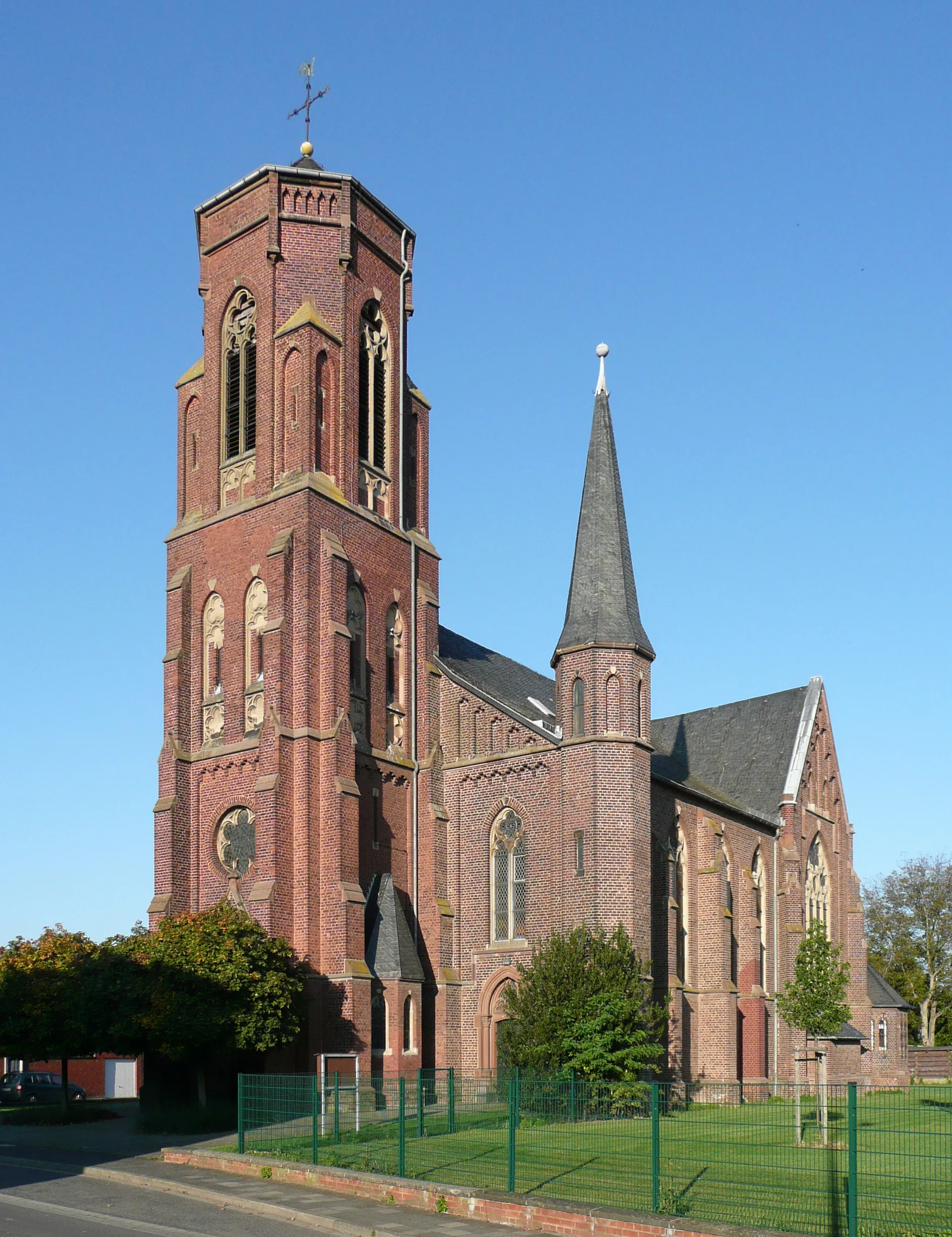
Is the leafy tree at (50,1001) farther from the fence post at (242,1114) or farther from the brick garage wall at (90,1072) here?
the brick garage wall at (90,1072)

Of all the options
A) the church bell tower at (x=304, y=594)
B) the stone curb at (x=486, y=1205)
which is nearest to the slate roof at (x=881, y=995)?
the church bell tower at (x=304, y=594)

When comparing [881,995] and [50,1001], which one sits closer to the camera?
[50,1001]

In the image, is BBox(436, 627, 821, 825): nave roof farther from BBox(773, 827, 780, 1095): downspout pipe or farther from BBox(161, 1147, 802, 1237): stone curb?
BBox(161, 1147, 802, 1237): stone curb

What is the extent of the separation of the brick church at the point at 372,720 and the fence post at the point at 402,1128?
396 inches

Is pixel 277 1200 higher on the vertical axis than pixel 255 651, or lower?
lower

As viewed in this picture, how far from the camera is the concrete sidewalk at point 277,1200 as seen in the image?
54.7 feet

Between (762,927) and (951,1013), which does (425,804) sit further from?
(951,1013)

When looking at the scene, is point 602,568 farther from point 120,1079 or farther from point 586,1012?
point 120,1079

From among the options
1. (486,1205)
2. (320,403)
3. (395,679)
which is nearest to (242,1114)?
(486,1205)

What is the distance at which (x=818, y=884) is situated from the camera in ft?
159

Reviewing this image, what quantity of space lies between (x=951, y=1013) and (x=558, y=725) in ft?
179

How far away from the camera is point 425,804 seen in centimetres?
3659

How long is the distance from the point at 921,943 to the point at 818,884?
116 feet

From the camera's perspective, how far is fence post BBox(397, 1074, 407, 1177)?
19.6 metres
